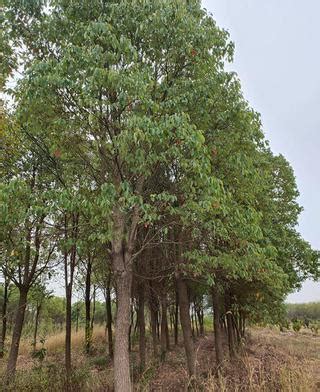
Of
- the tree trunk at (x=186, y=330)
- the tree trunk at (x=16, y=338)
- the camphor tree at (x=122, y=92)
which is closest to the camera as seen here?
the camphor tree at (x=122, y=92)

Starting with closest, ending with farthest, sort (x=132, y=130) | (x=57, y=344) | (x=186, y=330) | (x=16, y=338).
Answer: (x=132, y=130) → (x=186, y=330) → (x=16, y=338) → (x=57, y=344)

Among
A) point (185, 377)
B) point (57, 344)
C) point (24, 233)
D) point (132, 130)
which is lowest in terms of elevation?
point (185, 377)

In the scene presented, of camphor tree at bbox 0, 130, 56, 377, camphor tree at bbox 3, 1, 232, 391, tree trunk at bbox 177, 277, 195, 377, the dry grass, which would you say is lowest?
the dry grass

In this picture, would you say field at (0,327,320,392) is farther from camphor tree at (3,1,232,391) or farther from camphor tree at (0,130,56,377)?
camphor tree at (0,130,56,377)

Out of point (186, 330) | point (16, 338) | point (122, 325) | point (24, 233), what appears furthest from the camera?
point (16, 338)


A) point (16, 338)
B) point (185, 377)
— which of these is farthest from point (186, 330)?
point (16, 338)

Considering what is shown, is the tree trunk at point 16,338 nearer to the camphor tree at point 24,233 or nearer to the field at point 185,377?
the camphor tree at point 24,233

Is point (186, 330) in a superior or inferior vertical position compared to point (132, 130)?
inferior

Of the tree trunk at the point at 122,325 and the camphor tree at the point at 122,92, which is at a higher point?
the camphor tree at the point at 122,92

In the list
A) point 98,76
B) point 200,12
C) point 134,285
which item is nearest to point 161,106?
point 98,76

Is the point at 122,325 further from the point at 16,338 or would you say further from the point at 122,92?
the point at 16,338

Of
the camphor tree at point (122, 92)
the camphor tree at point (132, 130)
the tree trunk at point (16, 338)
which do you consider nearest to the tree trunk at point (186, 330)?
A: the camphor tree at point (132, 130)

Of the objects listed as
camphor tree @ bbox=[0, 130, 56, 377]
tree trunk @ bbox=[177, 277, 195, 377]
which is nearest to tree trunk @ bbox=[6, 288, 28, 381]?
camphor tree @ bbox=[0, 130, 56, 377]

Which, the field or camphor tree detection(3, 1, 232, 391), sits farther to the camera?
the field
